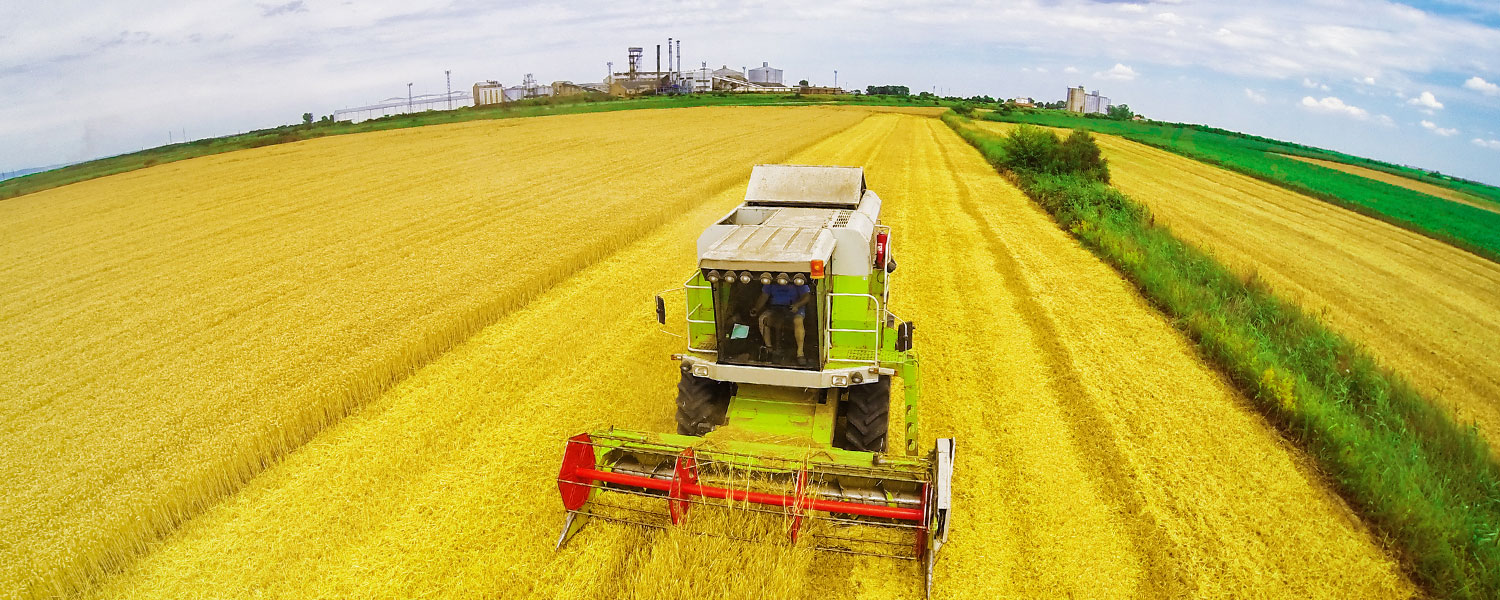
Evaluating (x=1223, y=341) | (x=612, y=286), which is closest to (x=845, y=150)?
(x=612, y=286)

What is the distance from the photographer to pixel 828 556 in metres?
5.74

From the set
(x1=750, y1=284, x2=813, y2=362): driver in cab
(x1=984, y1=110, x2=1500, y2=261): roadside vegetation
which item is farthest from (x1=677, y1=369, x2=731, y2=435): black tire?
(x1=984, y1=110, x2=1500, y2=261): roadside vegetation

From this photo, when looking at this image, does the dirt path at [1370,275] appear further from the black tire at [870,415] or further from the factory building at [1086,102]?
the factory building at [1086,102]

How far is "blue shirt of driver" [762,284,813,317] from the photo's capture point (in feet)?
19.6

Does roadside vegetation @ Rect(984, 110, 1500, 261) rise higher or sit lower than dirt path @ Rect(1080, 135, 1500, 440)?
higher

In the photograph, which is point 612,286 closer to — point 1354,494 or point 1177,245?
point 1354,494

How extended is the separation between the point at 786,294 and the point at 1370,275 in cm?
1735

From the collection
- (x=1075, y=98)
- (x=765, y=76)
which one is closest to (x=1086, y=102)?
(x=1075, y=98)

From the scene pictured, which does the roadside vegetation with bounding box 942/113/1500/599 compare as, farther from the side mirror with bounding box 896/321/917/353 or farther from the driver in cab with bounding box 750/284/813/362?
the driver in cab with bounding box 750/284/813/362

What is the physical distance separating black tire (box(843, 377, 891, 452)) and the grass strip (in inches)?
1325

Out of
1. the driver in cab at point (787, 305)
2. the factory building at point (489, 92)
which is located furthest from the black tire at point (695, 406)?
the factory building at point (489, 92)

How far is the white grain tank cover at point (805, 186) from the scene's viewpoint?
8.68 metres

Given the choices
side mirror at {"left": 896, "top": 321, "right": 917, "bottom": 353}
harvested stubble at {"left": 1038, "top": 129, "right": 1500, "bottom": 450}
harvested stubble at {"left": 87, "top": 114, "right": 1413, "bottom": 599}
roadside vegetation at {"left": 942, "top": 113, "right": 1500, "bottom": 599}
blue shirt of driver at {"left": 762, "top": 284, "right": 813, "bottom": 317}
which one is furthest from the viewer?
harvested stubble at {"left": 1038, "top": 129, "right": 1500, "bottom": 450}

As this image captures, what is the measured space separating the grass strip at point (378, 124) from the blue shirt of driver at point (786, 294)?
1306 inches
